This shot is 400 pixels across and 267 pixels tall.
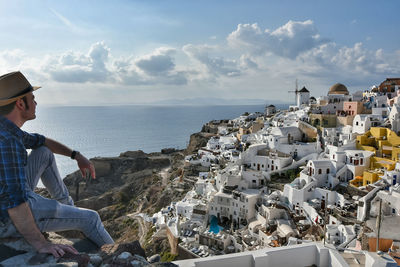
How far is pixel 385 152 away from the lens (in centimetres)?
1731

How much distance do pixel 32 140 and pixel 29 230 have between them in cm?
107

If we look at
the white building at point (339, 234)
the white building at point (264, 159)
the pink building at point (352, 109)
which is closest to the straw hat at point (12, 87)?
the white building at point (339, 234)

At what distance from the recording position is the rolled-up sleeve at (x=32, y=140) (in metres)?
3.02

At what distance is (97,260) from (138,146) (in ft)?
225

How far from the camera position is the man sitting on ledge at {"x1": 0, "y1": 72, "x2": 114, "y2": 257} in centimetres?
244

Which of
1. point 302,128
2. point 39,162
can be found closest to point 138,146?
point 302,128

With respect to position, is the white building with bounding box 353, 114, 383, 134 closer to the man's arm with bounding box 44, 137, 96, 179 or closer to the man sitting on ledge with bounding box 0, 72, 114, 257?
the man's arm with bounding box 44, 137, 96, 179

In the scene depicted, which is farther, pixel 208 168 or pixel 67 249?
pixel 208 168

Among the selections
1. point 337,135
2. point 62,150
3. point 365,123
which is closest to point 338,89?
point 337,135

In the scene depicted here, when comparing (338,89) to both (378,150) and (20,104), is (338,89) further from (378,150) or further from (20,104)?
(20,104)

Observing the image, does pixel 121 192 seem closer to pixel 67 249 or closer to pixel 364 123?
pixel 364 123

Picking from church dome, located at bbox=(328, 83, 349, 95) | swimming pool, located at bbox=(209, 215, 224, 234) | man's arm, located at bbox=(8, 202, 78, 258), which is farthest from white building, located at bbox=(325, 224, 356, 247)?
church dome, located at bbox=(328, 83, 349, 95)

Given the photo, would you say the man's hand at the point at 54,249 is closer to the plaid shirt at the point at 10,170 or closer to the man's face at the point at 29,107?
the plaid shirt at the point at 10,170

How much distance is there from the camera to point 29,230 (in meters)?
2.47
